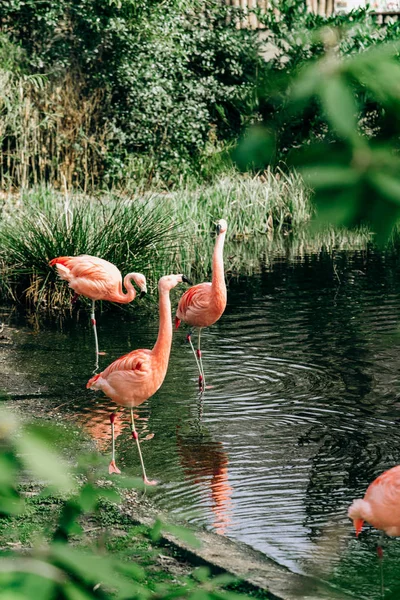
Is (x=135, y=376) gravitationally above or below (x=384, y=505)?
above

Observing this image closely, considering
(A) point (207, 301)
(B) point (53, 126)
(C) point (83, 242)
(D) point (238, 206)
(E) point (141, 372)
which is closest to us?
(E) point (141, 372)

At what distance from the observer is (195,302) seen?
7.24 m

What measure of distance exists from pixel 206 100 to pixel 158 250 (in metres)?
10.0

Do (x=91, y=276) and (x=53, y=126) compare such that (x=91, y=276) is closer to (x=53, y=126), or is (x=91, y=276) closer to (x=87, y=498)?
(x=87, y=498)

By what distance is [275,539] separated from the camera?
4328mm

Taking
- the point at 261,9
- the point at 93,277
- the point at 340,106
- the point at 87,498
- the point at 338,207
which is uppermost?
the point at 261,9

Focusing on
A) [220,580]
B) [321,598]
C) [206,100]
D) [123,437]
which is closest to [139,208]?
[123,437]

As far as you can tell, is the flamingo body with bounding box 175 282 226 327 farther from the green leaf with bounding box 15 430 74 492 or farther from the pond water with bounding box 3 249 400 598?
the green leaf with bounding box 15 430 74 492

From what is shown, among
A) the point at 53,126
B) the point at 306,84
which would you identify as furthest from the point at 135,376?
the point at 53,126

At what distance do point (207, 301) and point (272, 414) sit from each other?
1253 millimetres

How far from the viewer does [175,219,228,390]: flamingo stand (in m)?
7.08

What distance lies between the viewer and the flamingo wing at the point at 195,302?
717 cm

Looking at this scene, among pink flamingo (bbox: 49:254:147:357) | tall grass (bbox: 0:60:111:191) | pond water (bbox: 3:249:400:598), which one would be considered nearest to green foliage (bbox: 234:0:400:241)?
pond water (bbox: 3:249:400:598)

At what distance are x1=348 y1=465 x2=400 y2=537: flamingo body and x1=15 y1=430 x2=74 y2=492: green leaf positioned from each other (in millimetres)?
2563
